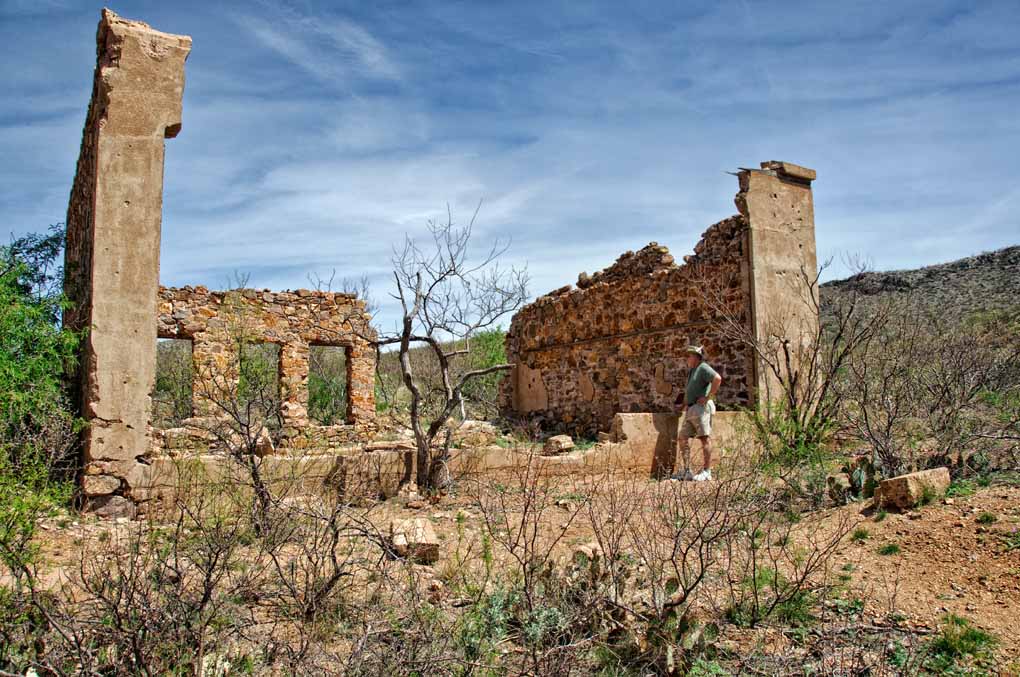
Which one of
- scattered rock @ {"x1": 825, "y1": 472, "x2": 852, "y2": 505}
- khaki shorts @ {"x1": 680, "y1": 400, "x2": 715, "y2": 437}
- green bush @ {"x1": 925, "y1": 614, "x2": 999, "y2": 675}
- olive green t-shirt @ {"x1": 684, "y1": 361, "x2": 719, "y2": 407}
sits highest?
olive green t-shirt @ {"x1": 684, "y1": 361, "x2": 719, "y2": 407}

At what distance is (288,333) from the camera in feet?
49.1

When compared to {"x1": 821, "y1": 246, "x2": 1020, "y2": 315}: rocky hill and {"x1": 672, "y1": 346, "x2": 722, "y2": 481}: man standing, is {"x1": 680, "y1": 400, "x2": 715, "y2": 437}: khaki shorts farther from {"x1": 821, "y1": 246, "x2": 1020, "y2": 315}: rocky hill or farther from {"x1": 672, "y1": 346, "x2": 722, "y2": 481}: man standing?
{"x1": 821, "y1": 246, "x2": 1020, "y2": 315}: rocky hill

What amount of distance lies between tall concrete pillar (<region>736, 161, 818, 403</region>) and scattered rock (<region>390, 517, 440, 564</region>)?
6.13 metres

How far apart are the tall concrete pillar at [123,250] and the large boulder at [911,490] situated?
6.47 metres

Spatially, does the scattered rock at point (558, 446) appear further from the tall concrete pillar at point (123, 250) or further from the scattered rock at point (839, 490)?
the tall concrete pillar at point (123, 250)

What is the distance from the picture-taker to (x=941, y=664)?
4008mm

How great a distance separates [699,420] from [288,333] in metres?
8.85

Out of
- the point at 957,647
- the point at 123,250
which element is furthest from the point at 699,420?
the point at 123,250

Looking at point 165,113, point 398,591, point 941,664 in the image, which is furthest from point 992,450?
point 165,113

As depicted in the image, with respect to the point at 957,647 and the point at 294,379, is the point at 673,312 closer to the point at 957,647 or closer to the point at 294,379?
the point at 294,379

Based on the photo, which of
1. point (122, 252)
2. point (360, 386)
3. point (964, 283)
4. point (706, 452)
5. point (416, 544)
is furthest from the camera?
point (964, 283)

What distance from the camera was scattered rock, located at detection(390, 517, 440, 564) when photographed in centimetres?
547

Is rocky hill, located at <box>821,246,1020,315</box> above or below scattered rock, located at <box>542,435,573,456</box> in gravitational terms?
above

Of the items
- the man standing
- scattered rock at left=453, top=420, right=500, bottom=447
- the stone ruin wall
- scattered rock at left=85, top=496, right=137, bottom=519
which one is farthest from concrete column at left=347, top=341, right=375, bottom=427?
scattered rock at left=85, top=496, right=137, bottom=519
